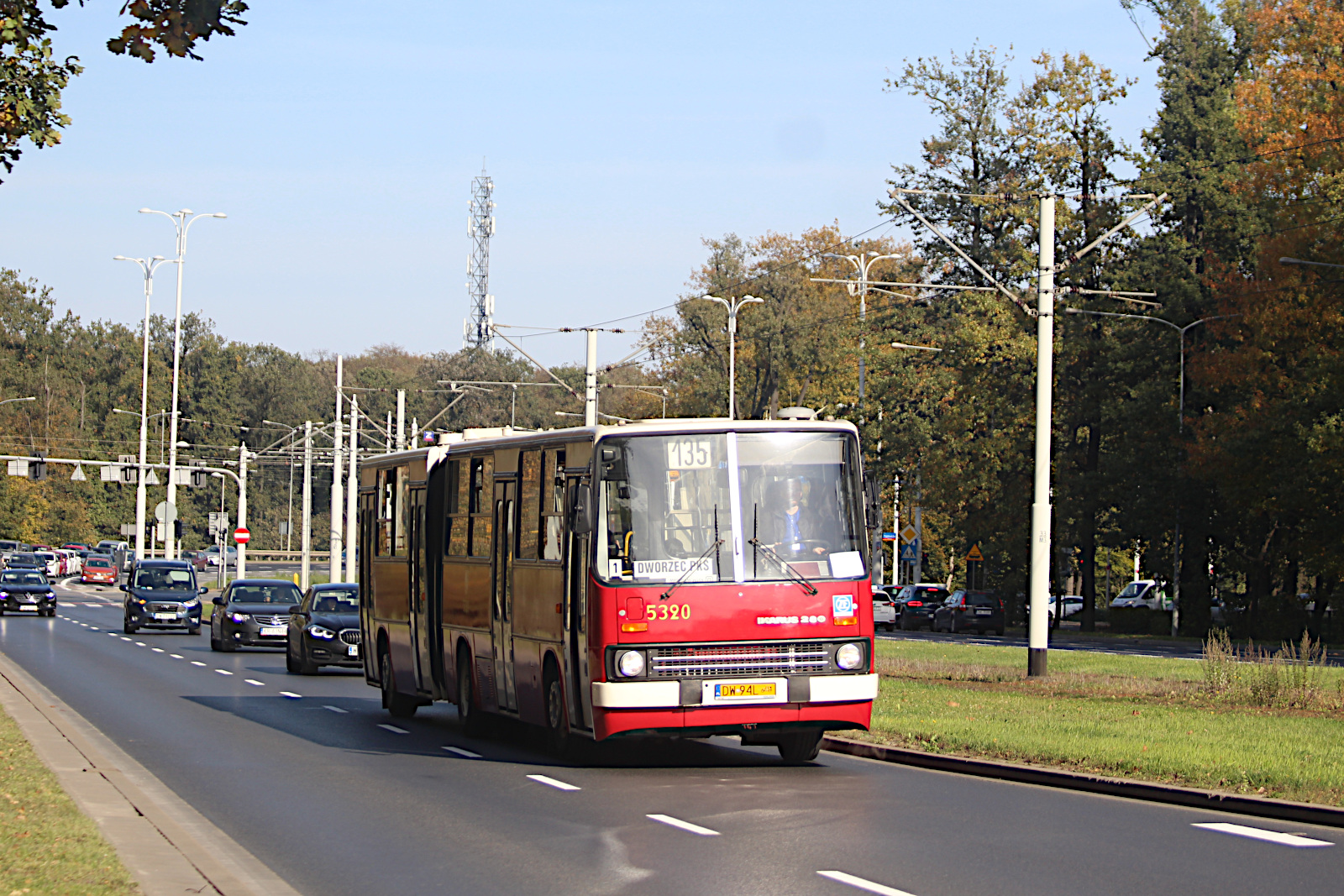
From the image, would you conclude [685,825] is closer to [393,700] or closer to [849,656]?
[849,656]

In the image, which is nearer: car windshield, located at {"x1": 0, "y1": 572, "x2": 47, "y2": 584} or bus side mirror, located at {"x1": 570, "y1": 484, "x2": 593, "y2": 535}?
bus side mirror, located at {"x1": 570, "y1": 484, "x2": 593, "y2": 535}

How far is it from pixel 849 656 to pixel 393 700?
28.3 ft

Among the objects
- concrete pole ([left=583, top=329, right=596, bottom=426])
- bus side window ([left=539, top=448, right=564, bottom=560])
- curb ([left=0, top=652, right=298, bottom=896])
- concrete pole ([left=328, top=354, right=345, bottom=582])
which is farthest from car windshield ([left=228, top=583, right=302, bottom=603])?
bus side window ([left=539, top=448, right=564, bottom=560])

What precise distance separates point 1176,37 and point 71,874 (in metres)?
57.9

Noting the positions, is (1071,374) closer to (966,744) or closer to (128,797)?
(966,744)

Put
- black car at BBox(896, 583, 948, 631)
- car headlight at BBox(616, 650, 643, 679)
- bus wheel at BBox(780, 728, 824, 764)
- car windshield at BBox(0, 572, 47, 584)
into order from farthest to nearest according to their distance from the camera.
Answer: black car at BBox(896, 583, 948, 631), car windshield at BBox(0, 572, 47, 584), bus wheel at BBox(780, 728, 824, 764), car headlight at BBox(616, 650, 643, 679)

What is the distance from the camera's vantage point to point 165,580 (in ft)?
164

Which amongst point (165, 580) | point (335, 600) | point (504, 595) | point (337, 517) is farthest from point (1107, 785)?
point (337, 517)

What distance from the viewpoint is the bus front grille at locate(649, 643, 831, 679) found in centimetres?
1560

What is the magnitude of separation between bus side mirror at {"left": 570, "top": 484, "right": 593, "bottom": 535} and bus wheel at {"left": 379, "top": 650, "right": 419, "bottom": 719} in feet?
22.5

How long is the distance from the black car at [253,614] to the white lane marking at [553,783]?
76.0 feet

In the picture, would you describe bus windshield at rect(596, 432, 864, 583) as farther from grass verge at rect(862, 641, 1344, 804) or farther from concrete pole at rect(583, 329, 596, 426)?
concrete pole at rect(583, 329, 596, 426)

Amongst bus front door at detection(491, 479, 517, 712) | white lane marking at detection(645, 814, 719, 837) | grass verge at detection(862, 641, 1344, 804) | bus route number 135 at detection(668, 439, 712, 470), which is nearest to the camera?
white lane marking at detection(645, 814, 719, 837)

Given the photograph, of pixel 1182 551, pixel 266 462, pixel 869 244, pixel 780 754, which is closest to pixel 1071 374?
pixel 1182 551
